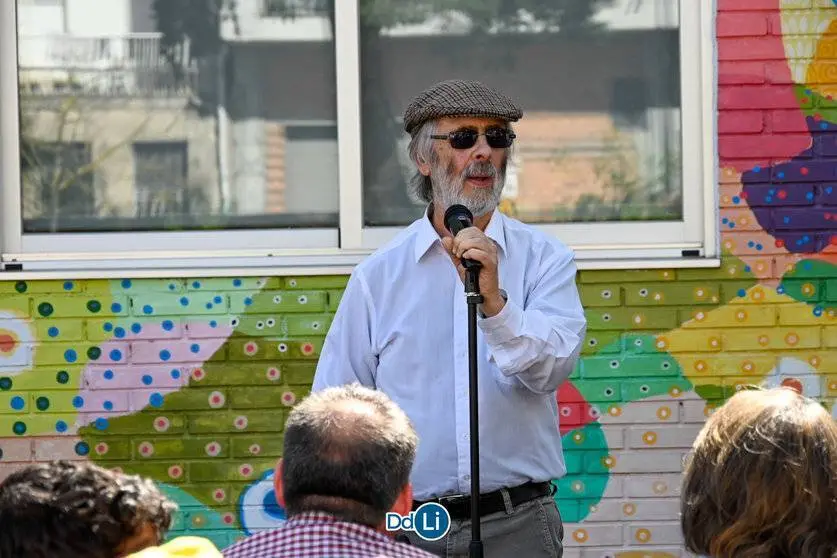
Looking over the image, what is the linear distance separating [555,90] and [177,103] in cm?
151

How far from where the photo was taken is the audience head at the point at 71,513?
92.5 inches

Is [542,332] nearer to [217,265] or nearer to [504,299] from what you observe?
[504,299]

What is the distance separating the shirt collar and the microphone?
6.6 inches

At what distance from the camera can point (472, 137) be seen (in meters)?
3.80

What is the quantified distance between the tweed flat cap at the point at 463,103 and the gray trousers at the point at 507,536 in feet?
3.44

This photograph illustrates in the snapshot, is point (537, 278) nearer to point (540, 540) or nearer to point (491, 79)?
point (540, 540)

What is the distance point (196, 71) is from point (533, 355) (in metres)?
2.58

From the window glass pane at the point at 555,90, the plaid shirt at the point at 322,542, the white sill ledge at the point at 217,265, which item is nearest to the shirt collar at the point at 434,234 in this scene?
the plaid shirt at the point at 322,542

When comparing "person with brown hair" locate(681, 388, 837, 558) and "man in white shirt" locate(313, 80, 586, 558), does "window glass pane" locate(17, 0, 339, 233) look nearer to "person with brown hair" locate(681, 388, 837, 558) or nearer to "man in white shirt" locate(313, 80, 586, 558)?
"man in white shirt" locate(313, 80, 586, 558)

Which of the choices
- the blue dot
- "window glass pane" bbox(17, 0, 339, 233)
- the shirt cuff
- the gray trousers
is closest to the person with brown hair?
the shirt cuff

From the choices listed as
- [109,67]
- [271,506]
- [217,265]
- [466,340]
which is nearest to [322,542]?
[466,340]

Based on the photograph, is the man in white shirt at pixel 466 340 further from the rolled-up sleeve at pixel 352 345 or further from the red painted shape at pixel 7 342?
the red painted shape at pixel 7 342

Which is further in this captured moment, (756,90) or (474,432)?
(756,90)

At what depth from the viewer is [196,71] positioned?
17.9 feet
